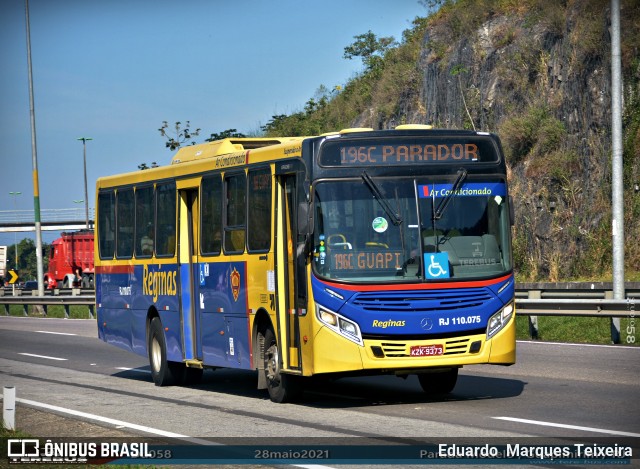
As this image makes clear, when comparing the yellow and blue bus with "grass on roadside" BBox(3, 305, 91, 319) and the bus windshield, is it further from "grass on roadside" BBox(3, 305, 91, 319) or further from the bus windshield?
"grass on roadside" BBox(3, 305, 91, 319)

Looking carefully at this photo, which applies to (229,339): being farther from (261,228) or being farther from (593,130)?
(593,130)

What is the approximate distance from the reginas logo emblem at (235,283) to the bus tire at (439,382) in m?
2.61

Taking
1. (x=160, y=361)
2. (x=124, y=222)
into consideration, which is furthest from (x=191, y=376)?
(x=124, y=222)

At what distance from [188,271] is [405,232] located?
4.90m

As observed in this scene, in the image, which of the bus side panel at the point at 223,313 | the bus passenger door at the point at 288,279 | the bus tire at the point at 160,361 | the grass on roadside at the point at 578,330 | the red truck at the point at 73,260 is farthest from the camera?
the red truck at the point at 73,260

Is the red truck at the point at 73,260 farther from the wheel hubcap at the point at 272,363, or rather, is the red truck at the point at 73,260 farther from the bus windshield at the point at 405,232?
the bus windshield at the point at 405,232

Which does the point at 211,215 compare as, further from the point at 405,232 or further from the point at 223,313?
the point at 405,232

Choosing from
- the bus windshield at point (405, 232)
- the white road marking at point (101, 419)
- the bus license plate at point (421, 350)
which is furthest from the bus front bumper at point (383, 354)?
the white road marking at point (101, 419)

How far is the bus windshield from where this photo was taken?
44.4 feet

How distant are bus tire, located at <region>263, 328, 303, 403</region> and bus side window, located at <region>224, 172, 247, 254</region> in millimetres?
1425

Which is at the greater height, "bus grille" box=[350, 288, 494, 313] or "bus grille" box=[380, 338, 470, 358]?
"bus grille" box=[350, 288, 494, 313]

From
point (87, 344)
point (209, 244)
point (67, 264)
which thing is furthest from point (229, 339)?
point (67, 264)

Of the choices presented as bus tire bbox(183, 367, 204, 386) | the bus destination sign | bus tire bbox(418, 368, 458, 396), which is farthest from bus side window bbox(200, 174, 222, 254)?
bus tire bbox(418, 368, 458, 396)

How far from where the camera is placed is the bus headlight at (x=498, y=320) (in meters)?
13.7
